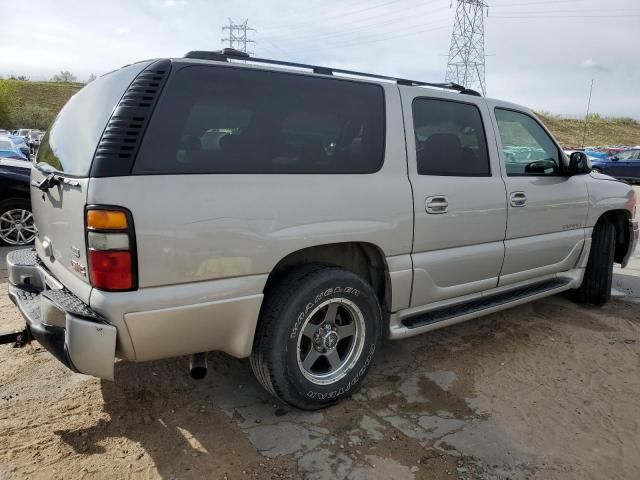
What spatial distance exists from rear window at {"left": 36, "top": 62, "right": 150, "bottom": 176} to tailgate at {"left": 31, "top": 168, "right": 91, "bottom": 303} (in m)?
0.11

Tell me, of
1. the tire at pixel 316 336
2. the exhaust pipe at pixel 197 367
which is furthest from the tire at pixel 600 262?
the exhaust pipe at pixel 197 367

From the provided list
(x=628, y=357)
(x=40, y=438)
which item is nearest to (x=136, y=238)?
(x=40, y=438)

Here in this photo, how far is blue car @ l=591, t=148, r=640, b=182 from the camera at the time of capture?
68.3 feet

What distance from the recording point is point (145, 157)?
2.28m

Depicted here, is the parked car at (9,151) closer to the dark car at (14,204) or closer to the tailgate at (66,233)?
the dark car at (14,204)

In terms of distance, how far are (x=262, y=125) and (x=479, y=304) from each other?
219 centimetres

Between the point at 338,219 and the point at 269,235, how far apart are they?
45cm

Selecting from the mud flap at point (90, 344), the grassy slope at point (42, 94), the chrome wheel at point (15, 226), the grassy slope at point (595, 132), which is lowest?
the chrome wheel at point (15, 226)

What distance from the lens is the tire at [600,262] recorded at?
16.0 feet

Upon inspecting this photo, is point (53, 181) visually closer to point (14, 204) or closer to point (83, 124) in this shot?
point (83, 124)

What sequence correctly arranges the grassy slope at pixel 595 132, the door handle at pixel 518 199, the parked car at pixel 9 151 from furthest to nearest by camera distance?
the grassy slope at pixel 595 132 < the parked car at pixel 9 151 < the door handle at pixel 518 199

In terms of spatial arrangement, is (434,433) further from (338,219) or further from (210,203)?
(210,203)

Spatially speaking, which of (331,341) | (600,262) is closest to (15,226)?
(331,341)

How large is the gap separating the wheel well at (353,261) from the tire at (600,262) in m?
2.74
